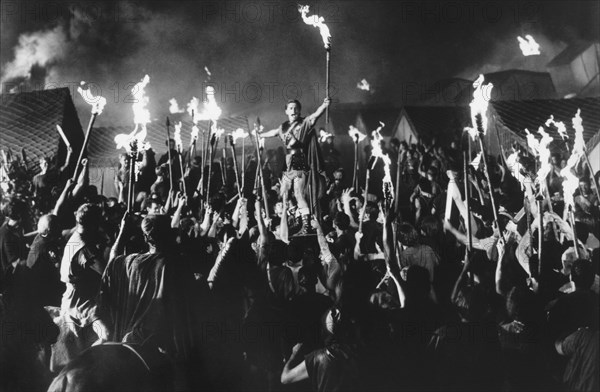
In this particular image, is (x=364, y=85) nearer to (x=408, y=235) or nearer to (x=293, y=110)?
(x=293, y=110)

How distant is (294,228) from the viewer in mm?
6613

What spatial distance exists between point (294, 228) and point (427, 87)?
13.1 ft

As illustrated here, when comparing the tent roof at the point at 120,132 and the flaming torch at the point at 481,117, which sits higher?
the tent roof at the point at 120,132

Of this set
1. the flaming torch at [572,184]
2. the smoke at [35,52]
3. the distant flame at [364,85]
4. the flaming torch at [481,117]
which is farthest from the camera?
the distant flame at [364,85]

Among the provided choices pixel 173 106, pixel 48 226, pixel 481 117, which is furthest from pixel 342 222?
pixel 173 106

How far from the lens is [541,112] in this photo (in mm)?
9570

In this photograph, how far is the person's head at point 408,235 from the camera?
13.2 feet

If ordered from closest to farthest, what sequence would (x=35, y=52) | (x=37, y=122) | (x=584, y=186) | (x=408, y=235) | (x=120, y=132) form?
(x=408, y=235)
(x=584, y=186)
(x=35, y=52)
(x=37, y=122)
(x=120, y=132)

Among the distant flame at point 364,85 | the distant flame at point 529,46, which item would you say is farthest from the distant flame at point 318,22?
the distant flame at point 529,46

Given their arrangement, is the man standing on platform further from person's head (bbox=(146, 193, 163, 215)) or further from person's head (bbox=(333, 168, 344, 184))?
person's head (bbox=(146, 193, 163, 215))

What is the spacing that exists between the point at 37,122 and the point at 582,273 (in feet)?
28.5

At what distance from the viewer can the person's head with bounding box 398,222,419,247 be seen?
402 centimetres

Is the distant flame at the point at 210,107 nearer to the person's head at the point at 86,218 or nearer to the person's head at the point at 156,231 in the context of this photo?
the person's head at the point at 86,218

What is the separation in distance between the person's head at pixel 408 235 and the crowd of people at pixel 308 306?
11mm
